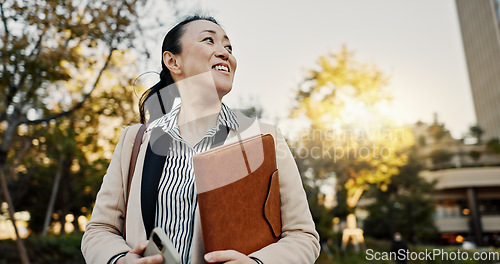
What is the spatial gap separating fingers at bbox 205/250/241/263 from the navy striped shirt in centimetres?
20

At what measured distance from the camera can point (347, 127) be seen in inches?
480

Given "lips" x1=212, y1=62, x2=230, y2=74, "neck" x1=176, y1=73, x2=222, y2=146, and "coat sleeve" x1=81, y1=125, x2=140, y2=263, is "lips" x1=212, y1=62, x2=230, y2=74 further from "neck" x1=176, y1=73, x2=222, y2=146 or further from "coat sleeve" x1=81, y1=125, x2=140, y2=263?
"coat sleeve" x1=81, y1=125, x2=140, y2=263

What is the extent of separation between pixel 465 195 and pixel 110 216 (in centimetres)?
4020

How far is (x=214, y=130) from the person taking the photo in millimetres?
1230

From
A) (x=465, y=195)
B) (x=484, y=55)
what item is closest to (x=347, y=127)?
(x=465, y=195)

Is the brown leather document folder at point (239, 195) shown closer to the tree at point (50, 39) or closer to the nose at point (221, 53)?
the nose at point (221, 53)

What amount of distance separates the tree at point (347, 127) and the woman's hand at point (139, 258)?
10925mm

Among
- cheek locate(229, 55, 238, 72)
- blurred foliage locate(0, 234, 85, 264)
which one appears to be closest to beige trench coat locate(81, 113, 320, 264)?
cheek locate(229, 55, 238, 72)

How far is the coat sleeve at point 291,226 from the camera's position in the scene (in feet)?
3.29

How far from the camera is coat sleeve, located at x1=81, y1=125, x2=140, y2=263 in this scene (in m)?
1.05

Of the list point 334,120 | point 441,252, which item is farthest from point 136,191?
point 441,252

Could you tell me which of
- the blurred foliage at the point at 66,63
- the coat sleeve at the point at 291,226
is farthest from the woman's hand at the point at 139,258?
the blurred foliage at the point at 66,63

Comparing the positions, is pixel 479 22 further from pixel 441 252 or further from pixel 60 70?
pixel 60 70

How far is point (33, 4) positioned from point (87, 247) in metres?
4.15
